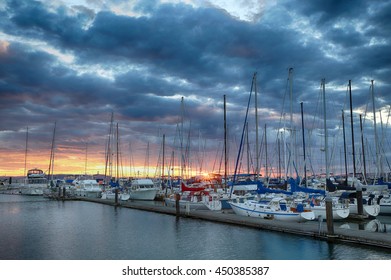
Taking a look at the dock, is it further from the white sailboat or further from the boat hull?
the white sailboat

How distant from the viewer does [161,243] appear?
2717 centimetres

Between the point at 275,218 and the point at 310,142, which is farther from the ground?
the point at 310,142

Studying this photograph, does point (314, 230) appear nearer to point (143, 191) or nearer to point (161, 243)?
point (161, 243)

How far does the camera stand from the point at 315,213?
34969 mm

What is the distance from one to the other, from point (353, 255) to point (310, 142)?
50451 mm

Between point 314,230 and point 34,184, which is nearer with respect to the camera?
point 314,230

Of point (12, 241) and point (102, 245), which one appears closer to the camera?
point (102, 245)

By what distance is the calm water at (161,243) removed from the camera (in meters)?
22.6

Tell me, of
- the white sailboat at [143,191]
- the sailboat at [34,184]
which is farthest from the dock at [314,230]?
the sailboat at [34,184]

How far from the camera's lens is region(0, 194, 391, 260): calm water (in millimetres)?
22578

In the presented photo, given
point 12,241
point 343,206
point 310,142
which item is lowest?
point 12,241

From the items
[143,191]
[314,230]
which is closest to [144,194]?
[143,191]
